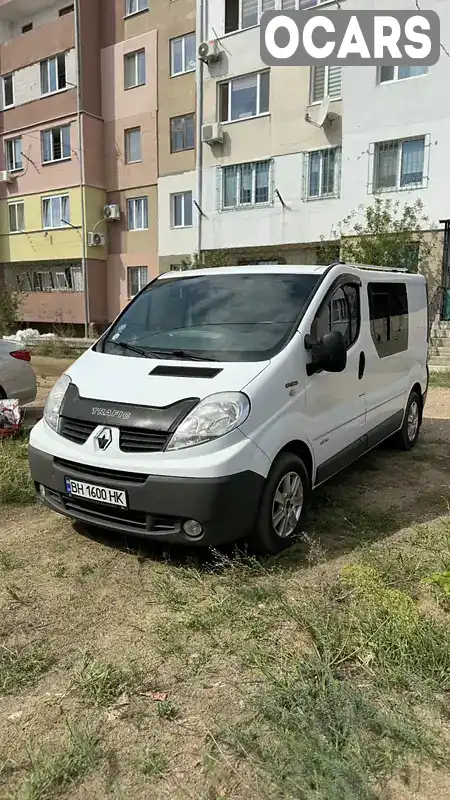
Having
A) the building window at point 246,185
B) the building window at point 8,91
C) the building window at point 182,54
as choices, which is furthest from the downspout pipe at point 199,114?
the building window at point 8,91

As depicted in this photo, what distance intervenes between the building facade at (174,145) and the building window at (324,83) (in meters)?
0.04

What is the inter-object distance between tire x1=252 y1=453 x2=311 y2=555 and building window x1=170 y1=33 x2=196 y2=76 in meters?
23.4

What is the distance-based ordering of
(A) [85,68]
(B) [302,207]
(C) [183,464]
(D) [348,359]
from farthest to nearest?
(A) [85,68]
(B) [302,207]
(D) [348,359]
(C) [183,464]

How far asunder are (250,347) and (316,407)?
27.0 inches

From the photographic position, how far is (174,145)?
79.8ft

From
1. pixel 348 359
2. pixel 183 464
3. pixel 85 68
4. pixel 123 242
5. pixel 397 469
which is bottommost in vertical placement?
pixel 397 469

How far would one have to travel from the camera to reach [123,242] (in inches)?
1047

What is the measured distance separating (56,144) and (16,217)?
13.9ft

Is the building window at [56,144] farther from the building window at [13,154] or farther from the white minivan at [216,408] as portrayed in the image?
the white minivan at [216,408]

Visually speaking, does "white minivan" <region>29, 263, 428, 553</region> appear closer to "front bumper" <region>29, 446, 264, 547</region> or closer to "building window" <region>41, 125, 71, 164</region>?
"front bumper" <region>29, 446, 264, 547</region>

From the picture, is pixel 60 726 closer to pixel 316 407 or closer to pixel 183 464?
pixel 183 464

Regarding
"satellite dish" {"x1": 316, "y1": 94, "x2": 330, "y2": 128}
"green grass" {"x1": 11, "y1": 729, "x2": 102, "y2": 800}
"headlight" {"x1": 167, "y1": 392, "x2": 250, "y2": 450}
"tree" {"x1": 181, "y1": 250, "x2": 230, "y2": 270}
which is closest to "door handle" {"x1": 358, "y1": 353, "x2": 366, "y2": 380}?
"headlight" {"x1": 167, "y1": 392, "x2": 250, "y2": 450}

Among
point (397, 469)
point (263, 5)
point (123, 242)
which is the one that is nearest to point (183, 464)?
point (397, 469)

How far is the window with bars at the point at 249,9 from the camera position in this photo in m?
19.9
